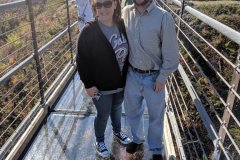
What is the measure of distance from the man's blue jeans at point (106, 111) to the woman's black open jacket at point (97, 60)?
14 cm

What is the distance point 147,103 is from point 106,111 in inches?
16.3

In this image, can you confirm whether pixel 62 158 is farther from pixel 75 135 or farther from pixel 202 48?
pixel 202 48

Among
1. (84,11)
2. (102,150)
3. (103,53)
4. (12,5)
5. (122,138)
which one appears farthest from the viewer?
(84,11)

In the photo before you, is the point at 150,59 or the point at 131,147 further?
the point at 131,147

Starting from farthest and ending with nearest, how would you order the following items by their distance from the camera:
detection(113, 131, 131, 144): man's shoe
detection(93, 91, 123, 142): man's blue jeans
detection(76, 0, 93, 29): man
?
detection(76, 0, 93, 29): man → detection(113, 131, 131, 144): man's shoe → detection(93, 91, 123, 142): man's blue jeans

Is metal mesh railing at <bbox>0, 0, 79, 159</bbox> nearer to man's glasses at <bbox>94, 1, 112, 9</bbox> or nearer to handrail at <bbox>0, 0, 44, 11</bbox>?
handrail at <bbox>0, 0, 44, 11</bbox>

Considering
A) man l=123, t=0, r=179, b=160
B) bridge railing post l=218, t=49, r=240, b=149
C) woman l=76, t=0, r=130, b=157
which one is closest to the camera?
bridge railing post l=218, t=49, r=240, b=149

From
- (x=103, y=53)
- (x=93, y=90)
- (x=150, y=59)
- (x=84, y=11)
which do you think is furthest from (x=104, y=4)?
(x=84, y=11)

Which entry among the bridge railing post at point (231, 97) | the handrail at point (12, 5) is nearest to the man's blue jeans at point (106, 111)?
the handrail at point (12, 5)

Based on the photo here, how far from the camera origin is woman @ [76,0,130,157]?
2.93 m

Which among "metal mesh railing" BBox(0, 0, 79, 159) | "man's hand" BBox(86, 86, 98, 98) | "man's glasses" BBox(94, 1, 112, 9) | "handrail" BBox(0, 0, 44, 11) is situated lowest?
"metal mesh railing" BBox(0, 0, 79, 159)


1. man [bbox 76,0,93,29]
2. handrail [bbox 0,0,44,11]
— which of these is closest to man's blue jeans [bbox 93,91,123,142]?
handrail [bbox 0,0,44,11]

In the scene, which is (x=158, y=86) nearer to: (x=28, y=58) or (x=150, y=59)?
(x=150, y=59)

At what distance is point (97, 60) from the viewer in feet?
9.88
